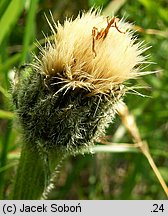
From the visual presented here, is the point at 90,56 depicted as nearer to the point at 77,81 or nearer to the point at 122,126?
the point at 77,81

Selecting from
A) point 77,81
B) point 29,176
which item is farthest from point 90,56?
point 29,176

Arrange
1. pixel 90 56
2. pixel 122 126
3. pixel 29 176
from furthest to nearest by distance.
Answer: pixel 122 126 < pixel 29 176 < pixel 90 56

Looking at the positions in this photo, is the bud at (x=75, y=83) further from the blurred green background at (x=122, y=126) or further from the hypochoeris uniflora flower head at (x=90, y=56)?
the blurred green background at (x=122, y=126)

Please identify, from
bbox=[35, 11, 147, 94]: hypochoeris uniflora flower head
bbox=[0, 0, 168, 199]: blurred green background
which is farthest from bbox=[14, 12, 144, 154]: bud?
bbox=[0, 0, 168, 199]: blurred green background

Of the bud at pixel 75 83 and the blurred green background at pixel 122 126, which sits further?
the blurred green background at pixel 122 126

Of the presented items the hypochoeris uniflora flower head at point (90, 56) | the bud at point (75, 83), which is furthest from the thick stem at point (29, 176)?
the hypochoeris uniflora flower head at point (90, 56)
